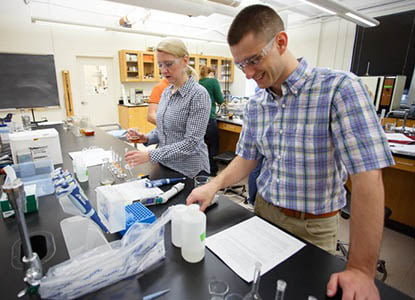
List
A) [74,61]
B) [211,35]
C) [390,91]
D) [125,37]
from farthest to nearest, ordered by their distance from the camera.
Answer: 1. [211,35]
2. [125,37]
3. [74,61]
4. [390,91]

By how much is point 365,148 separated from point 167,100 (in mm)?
1244

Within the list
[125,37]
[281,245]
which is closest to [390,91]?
[281,245]

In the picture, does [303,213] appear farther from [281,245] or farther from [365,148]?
[365,148]

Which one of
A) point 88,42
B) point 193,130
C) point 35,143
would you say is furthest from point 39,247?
point 88,42

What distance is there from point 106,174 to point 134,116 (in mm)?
4750

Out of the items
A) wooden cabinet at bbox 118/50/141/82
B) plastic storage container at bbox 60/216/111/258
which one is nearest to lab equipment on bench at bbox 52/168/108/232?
plastic storage container at bbox 60/216/111/258

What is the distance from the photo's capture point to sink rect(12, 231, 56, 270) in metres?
0.74

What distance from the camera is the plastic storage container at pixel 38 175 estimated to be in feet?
3.80

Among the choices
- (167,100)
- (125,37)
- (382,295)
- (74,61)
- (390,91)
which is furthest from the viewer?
(125,37)

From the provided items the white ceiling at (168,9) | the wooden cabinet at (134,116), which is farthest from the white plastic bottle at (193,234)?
the wooden cabinet at (134,116)

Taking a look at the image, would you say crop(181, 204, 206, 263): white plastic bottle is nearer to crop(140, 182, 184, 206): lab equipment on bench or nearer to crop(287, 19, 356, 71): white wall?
crop(140, 182, 184, 206): lab equipment on bench

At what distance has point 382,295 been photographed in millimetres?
624

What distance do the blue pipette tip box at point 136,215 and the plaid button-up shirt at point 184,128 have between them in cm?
57

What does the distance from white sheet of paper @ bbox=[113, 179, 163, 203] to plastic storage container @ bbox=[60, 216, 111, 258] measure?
242 millimetres
